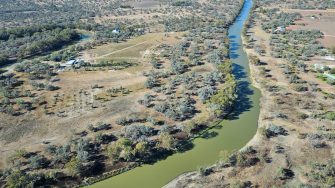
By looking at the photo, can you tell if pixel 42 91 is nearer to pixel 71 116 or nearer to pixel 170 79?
pixel 71 116

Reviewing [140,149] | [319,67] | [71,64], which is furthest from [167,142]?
[319,67]

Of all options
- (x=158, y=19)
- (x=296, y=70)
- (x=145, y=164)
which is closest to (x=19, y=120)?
(x=145, y=164)

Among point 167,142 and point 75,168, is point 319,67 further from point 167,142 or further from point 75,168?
point 75,168

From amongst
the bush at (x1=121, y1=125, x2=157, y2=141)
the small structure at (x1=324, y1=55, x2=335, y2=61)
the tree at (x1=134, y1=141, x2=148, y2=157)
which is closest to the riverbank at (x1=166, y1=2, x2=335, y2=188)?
the tree at (x1=134, y1=141, x2=148, y2=157)

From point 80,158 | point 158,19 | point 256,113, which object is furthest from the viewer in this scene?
point 158,19

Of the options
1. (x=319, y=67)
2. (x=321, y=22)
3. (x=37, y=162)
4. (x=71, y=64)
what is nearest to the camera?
(x=37, y=162)

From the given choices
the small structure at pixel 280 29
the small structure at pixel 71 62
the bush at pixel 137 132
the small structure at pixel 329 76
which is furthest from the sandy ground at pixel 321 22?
the small structure at pixel 71 62

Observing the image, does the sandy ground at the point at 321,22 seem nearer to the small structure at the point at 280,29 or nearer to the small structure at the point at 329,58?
the small structure at the point at 280,29

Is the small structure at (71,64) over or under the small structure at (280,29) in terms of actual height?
under
